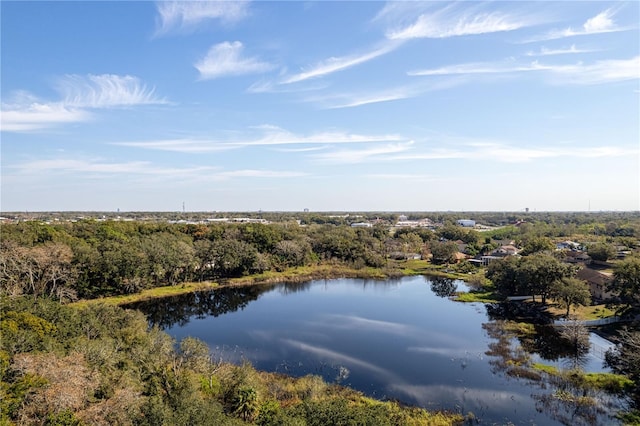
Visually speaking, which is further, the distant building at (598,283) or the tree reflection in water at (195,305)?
the distant building at (598,283)

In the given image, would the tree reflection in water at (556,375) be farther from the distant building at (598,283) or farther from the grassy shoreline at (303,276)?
the grassy shoreline at (303,276)

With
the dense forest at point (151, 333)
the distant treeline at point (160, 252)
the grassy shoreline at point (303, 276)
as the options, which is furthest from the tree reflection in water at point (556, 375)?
the distant treeline at point (160, 252)

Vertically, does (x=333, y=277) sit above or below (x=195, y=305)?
above

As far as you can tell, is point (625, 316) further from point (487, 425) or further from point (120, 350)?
point (120, 350)

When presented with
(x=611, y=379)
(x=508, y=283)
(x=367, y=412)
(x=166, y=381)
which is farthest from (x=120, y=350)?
(x=508, y=283)

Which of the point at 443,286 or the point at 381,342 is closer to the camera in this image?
the point at 381,342

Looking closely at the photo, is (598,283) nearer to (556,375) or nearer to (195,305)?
(556,375)

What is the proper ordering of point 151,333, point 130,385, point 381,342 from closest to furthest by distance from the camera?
point 130,385 → point 151,333 → point 381,342

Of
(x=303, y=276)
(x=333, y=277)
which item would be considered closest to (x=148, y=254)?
(x=303, y=276)

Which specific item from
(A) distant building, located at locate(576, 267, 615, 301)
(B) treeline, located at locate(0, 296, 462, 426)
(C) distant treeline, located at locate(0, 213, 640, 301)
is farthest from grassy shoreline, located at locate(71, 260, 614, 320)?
(B) treeline, located at locate(0, 296, 462, 426)
